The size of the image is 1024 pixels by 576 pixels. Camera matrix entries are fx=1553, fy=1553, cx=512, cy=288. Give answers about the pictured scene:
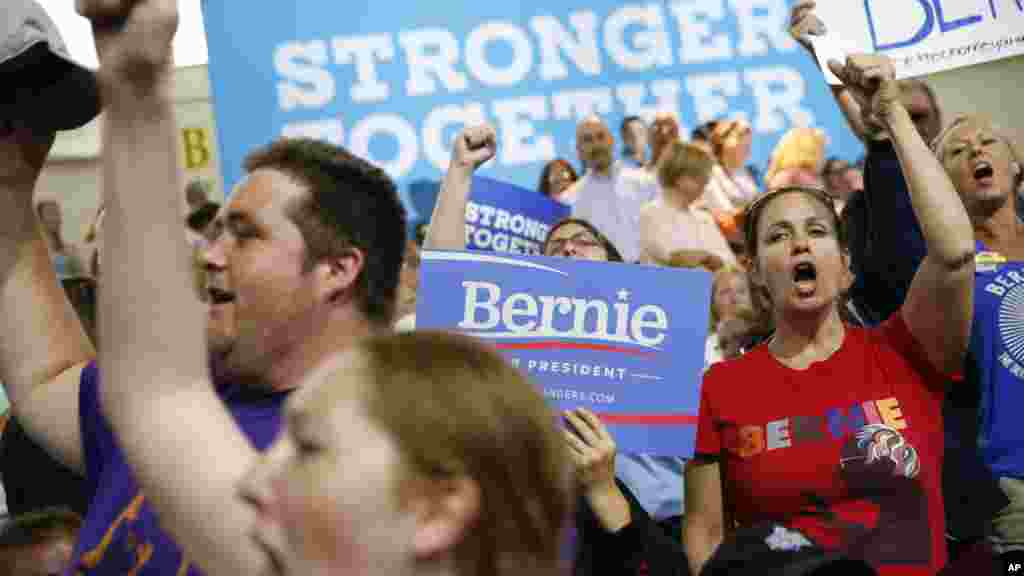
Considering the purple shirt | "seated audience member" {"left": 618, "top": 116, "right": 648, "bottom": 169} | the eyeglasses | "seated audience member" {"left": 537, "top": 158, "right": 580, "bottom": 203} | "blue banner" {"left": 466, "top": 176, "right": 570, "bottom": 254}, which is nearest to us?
the purple shirt

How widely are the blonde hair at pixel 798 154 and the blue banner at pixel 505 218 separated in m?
3.93

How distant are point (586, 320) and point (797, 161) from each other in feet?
18.5

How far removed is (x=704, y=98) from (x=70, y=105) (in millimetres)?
7548

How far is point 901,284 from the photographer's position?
3.68m

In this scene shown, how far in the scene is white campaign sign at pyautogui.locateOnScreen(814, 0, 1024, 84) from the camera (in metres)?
4.25

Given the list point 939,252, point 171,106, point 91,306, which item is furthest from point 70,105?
point 91,306

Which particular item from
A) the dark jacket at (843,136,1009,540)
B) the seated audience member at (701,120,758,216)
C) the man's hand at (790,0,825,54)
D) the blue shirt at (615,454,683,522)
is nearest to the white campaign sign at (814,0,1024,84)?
the man's hand at (790,0,825,54)

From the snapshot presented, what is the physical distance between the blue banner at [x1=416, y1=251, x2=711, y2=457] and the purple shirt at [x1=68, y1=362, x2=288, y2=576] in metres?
1.14

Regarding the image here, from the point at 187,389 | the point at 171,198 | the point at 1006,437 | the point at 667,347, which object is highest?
the point at 171,198

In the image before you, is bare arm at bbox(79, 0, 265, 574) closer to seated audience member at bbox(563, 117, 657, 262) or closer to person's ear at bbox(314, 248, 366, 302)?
person's ear at bbox(314, 248, 366, 302)

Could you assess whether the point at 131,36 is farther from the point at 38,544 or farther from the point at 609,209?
the point at 609,209

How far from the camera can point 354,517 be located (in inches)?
51.1

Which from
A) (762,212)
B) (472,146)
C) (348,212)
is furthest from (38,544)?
(762,212)

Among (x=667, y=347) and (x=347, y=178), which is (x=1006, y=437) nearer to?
(x=667, y=347)
